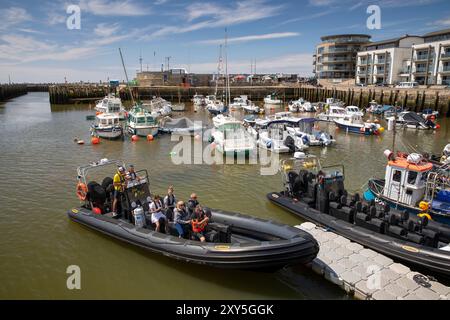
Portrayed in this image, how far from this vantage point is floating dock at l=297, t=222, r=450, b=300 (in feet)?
23.3

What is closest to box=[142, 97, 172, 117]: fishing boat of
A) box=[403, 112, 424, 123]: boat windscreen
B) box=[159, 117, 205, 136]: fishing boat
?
box=[159, 117, 205, 136]: fishing boat

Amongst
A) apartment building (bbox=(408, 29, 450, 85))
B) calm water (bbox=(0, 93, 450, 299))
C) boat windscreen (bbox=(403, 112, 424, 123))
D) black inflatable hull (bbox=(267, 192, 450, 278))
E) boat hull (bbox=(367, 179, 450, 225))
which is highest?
apartment building (bbox=(408, 29, 450, 85))

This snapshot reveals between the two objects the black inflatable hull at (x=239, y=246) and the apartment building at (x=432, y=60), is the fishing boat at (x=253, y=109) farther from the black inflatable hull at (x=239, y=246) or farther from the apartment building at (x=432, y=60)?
the black inflatable hull at (x=239, y=246)

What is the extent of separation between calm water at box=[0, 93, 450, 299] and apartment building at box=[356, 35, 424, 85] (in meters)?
41.1

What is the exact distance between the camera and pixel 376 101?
155ft

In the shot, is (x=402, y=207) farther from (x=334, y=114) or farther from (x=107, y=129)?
(x=334, y=114)

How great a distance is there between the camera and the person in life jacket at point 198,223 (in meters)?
A: 8.64

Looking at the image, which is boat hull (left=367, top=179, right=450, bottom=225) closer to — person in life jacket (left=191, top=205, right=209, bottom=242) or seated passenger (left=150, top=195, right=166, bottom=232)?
person in life jacket (left=191, top=205, right=209, bottom=242)

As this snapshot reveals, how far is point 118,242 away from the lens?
10.2 m

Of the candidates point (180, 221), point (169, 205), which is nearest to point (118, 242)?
point (169, 205)

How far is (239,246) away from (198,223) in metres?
1.38

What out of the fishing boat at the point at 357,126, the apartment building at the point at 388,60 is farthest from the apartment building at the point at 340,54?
the fishing boat at the point at 357,126

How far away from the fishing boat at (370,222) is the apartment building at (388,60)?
57.5 m
